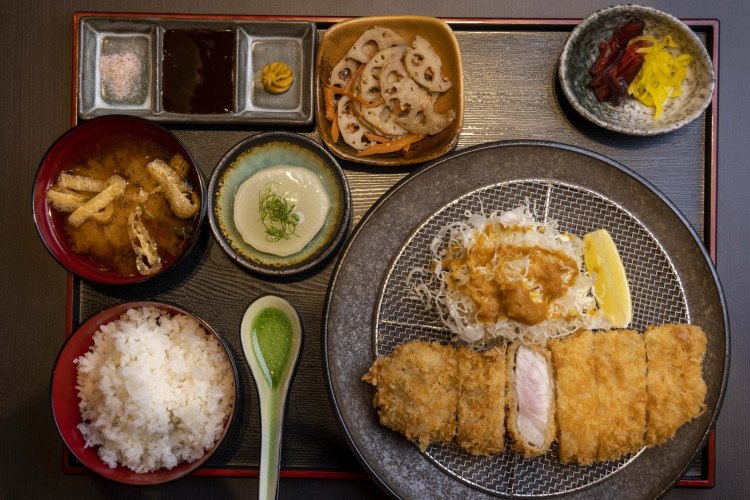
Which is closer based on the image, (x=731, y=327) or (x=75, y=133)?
(x=75, y=133)

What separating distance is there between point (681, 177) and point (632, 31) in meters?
0.85

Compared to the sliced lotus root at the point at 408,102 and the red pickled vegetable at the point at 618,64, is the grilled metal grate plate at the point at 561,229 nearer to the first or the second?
the sliced lotus root at the point at 408,102

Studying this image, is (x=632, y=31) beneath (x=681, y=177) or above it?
above

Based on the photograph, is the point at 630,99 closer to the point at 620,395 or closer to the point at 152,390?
the point at 620,395

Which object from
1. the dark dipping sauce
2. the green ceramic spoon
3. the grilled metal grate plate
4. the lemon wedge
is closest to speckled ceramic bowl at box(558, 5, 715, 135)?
the grilled metal grate plate

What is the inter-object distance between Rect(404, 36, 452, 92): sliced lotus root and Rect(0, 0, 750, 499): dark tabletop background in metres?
0.34

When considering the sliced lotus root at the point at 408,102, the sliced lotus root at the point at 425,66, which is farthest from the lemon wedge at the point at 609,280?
the sliced lotus root at the point at 425,66

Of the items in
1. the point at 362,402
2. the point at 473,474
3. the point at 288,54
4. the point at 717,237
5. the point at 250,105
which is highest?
the point at 288,54

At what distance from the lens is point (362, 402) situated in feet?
8.91

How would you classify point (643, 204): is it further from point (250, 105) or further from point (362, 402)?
point (250, 105)

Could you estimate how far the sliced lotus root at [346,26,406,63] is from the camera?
2863 mm

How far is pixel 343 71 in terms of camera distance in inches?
115

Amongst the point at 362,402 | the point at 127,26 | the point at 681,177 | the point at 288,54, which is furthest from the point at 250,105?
the point at 681,177

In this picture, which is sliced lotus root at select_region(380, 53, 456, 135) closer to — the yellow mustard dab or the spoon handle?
the yellow mustard dab
